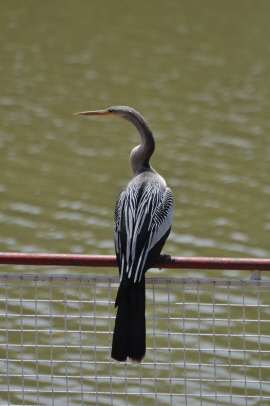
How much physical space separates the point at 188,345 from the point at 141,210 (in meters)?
2.38

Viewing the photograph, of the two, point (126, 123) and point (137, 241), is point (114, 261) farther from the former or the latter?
point (126, 123)

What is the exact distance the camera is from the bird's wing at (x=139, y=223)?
342 cm

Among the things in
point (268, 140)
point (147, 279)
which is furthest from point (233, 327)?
point (268, 140)

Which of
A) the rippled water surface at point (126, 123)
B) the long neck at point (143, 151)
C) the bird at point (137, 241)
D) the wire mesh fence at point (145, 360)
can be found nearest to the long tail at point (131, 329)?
the bird at point (137, 241)

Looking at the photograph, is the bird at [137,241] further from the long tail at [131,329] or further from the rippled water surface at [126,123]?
the rippled water surface at [126,123]

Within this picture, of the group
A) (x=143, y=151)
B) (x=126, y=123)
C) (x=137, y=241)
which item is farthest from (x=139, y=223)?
(x=126, y=123)

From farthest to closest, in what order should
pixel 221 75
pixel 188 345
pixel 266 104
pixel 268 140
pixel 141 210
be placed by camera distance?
pixel 221 75 < pixel 266 104 < pixel 268 140 < pixel 188 345 < pixel 141 210

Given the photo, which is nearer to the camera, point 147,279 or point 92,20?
point 147,279

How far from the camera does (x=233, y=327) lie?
6.25m

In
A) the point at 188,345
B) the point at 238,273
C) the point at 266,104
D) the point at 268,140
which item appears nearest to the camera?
the point at 188,345

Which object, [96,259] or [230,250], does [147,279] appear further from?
[230,250]

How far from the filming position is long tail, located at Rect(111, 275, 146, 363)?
10.5 ft

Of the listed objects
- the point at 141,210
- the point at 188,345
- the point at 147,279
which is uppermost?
the point at 141,210

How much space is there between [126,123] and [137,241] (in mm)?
7560
